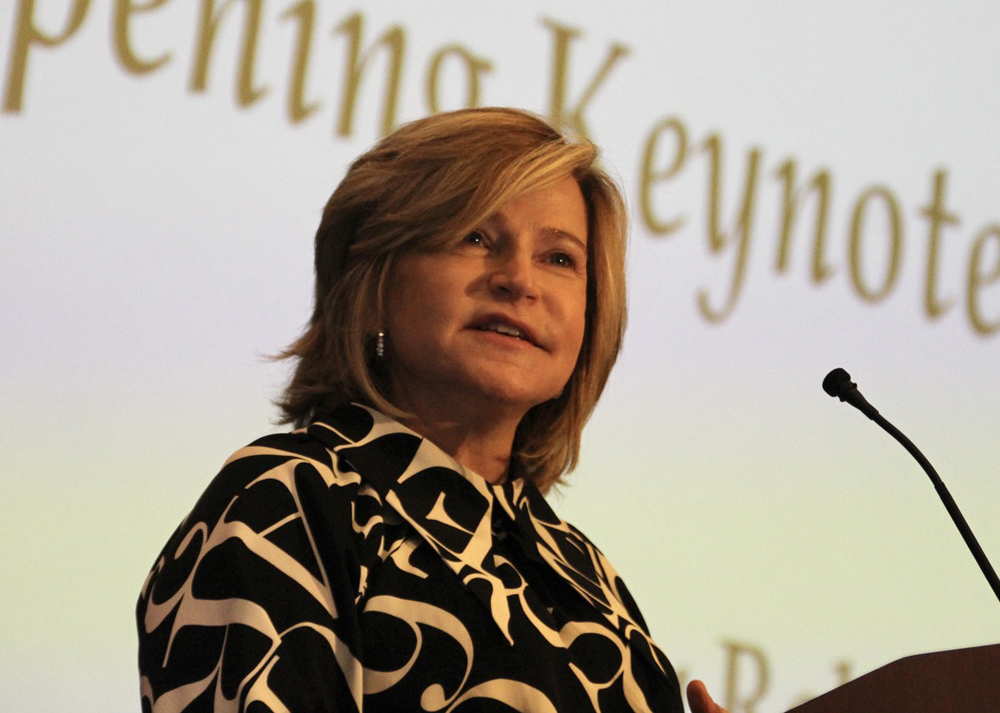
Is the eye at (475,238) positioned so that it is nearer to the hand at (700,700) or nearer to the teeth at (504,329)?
the teeth at (504,329)

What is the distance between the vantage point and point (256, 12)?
250 cm

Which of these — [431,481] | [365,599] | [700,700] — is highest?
[431,481]

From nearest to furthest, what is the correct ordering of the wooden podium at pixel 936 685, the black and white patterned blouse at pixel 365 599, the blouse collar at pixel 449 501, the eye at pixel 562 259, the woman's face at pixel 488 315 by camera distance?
the wooden podium at pixel 936 685
the black and white patterned blouse at pixel 365 599
the blouse collar at pixel 449 501
the woman's face at pixel 488 315
the eye at pixel 562 259

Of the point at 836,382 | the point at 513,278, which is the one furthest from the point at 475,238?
the point at 836,382

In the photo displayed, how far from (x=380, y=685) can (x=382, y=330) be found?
52 cm

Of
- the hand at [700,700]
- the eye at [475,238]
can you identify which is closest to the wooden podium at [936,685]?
the hand at [700,700]

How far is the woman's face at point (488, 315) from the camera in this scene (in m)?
1.66

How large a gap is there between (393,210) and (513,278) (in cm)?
18

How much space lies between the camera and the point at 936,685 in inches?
48.1

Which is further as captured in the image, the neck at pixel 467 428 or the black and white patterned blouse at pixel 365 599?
the neck at pixel 467 428

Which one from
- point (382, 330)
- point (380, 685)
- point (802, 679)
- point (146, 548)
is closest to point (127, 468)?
point (146, 548)

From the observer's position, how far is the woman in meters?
1.33

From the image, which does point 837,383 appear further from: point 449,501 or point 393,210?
point 393,210

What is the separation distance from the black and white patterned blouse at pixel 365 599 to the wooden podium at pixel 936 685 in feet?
1.16
